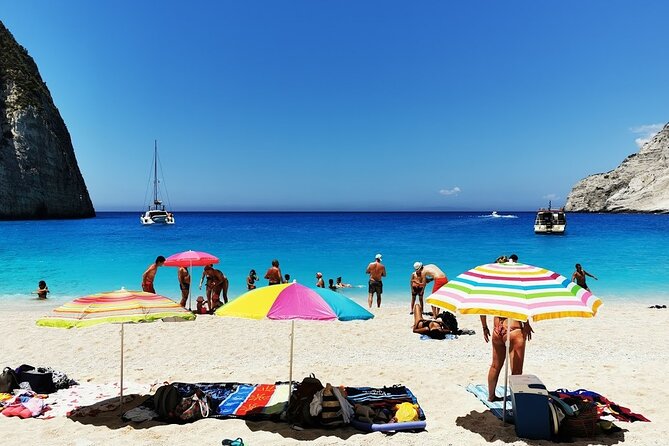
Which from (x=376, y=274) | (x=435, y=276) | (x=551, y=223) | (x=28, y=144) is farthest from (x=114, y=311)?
(x=28, y=144)

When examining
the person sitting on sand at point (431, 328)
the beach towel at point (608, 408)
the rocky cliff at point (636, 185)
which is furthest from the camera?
the rocky cliff at point (636, 185)

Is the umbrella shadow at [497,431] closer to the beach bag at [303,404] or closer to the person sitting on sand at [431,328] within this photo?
the beach bag at [303,404]

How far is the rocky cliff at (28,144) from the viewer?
207ft

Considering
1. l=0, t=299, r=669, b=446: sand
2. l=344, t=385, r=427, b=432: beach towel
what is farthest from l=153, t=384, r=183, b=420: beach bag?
l=344, t=385, r=427, b=432: beach towel

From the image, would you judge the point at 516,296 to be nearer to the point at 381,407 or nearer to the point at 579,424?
the point at 579,424

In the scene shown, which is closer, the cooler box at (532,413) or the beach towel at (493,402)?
the cooler box at (532,413)

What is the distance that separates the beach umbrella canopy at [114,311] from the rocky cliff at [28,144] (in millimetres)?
71922

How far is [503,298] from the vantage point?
5.09 m

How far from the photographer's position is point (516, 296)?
16.6ft

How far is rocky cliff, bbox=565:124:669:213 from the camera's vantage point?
107625 millimetres

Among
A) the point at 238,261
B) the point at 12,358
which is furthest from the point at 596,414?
the point at 238,261

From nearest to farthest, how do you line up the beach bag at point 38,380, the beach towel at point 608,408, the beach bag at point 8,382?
the beach towel at point 608,408, the beach bag at point 8,382, the beach bag at point 38,380

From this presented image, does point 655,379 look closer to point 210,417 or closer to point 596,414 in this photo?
point 596,414

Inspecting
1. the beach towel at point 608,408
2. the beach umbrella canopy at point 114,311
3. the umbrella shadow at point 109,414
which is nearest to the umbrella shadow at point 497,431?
the beach towel at point 608,408
